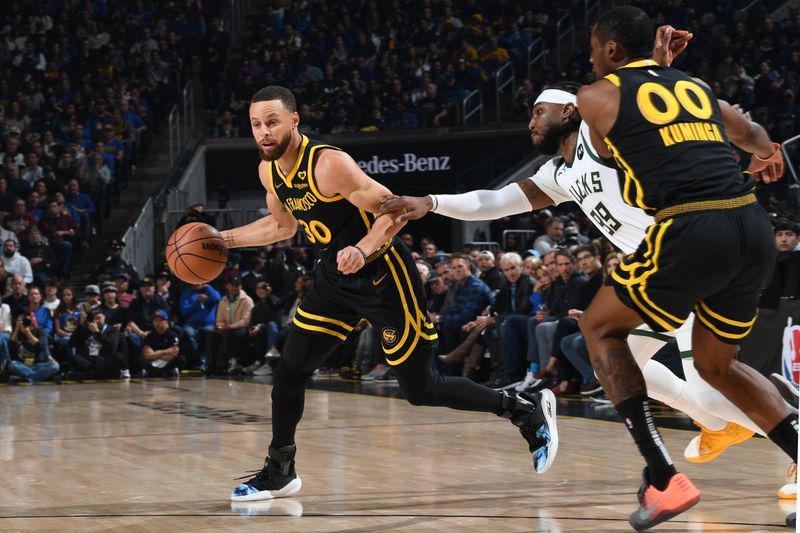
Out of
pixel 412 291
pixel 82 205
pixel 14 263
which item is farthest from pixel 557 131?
pixel 82 205

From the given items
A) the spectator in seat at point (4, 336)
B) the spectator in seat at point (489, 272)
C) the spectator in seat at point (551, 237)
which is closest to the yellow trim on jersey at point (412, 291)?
the spectator in seat at point (489, 272)

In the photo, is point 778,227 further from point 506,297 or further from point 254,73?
point 254,73

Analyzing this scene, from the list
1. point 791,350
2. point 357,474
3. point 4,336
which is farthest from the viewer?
point 4,336

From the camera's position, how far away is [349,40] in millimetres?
22531

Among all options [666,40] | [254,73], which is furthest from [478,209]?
[254,73]

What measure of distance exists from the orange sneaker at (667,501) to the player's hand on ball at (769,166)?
1350 millimetres

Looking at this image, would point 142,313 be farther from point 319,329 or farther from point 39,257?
point 319,329

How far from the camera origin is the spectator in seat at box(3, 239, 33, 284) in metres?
15.4

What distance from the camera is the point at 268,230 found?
535 cm

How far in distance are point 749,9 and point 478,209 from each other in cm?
1611

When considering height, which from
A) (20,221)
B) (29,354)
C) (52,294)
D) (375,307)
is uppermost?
(20,221)

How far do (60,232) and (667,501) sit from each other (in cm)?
1486

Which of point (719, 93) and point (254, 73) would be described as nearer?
point (719, 93)

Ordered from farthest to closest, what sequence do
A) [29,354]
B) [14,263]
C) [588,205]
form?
[14,263] < [29,354] < [588,205]
